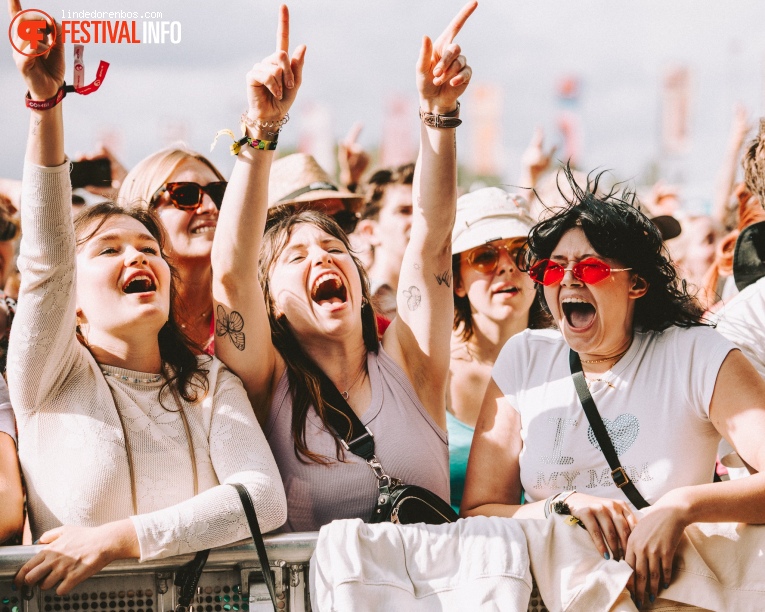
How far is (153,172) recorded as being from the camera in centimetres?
368

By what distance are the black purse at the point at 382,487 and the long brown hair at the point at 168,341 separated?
38 cm

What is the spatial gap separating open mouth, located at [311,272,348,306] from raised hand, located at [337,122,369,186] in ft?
10.8

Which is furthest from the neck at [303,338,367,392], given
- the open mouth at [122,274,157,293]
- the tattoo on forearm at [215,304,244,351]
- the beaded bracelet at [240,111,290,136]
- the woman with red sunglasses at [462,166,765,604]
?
the beaded bracelet at [240,111,290,136]

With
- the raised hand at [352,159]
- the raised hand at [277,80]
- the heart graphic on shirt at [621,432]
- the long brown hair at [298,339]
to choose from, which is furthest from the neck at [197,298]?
the raised hand at [352,159]

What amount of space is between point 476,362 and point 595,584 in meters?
1.67

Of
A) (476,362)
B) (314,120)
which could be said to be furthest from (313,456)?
(314,120)

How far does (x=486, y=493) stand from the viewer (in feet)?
8.91

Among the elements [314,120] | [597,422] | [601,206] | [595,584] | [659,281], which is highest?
[314,120]

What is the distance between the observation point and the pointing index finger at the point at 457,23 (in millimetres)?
2777

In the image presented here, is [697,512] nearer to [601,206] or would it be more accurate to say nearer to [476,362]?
[601,206]

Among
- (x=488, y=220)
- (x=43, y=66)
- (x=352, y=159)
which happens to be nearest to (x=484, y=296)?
(x=488, y=220)

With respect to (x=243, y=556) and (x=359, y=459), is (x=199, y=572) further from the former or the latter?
(x=359, y=459)

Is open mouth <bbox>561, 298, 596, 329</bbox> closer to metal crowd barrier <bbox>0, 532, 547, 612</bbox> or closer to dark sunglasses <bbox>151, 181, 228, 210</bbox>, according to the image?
metal crowd barrier <bbox>0, 532, 547, 612</bbox>

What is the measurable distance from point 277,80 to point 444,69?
0.50 meters
